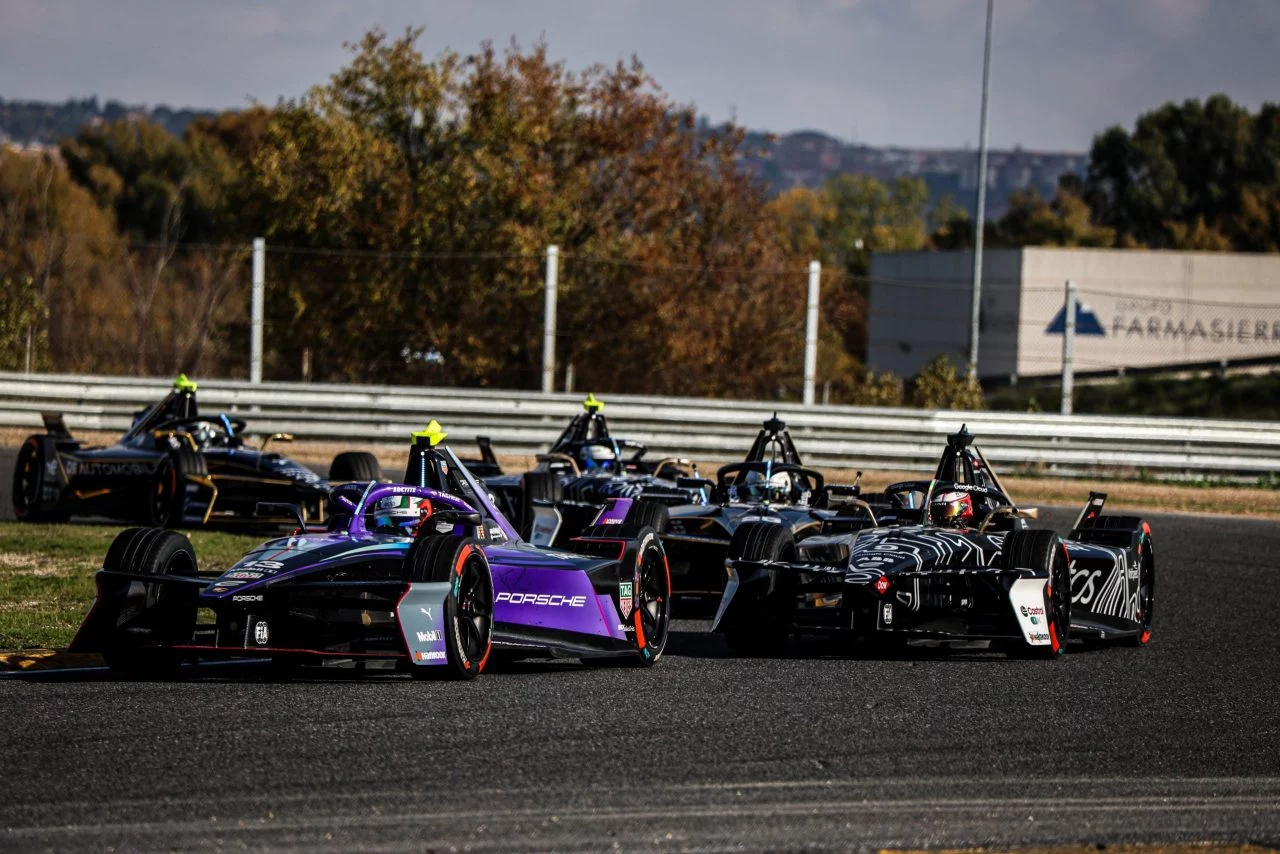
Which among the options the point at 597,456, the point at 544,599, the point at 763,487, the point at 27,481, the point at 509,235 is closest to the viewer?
the point at 544,599

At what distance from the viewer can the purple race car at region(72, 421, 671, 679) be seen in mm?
9445

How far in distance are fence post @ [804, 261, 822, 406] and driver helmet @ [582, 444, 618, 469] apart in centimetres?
698

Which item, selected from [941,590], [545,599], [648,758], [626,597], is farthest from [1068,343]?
[648,758]

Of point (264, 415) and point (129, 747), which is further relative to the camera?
point (264, 415)

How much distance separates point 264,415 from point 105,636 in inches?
651

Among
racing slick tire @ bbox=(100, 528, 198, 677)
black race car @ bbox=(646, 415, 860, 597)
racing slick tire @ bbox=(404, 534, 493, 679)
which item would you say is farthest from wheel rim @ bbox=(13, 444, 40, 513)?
racing slick tire @ bbox=(404, 534, 493, 679)

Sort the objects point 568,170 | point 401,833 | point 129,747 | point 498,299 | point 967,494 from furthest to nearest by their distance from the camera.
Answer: point 568,170, point 498,299, point 967,494, point 129,747, point 401,833

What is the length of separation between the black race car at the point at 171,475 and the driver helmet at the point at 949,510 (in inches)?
241

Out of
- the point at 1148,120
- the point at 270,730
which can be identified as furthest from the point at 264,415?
the point at 1148,120

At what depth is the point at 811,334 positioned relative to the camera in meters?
25.7

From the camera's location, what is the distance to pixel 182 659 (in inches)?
408

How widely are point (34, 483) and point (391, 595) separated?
1017cm

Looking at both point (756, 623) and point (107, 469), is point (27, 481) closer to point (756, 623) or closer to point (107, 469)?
point (107, 469)

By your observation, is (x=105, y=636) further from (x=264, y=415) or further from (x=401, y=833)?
(x=264, y=415)
